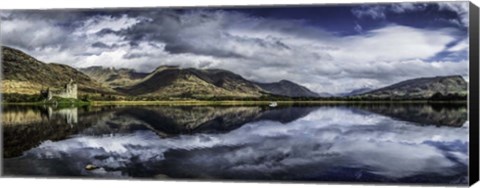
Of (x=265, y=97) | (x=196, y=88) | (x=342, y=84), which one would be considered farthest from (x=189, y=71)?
(x=342, y=84)

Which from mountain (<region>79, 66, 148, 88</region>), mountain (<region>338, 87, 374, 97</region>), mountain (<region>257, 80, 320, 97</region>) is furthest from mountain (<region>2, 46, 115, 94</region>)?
mountain (<region>338, 87, 374, 97</region>)

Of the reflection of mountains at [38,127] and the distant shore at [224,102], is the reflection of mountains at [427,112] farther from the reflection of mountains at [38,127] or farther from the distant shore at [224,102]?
the reflection of mountains at [38,127]

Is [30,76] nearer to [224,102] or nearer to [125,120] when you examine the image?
[125,120]

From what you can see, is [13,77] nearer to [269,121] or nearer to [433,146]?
Result: [269,121]

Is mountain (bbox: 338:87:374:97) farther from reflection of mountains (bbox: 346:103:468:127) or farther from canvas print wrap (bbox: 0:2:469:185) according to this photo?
reflection of mountains (bbox: 346:103:468:127)

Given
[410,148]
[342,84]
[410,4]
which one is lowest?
[410,148]

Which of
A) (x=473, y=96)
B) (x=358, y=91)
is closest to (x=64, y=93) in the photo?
(x=358, y=91)

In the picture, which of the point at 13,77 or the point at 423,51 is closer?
the point at 423,51

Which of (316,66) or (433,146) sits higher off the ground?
(316,66)
